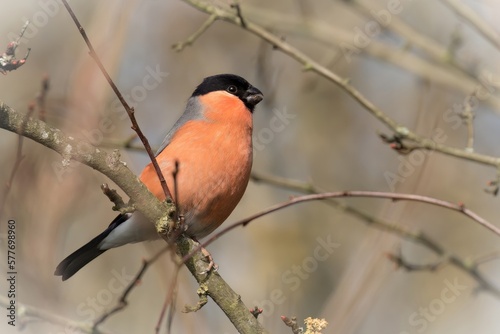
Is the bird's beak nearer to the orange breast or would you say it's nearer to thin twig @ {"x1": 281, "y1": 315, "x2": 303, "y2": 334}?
the orange breast

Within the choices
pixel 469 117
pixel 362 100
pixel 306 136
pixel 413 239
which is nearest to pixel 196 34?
pixel 362 100

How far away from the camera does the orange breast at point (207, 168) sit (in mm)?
5320

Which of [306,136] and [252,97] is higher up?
[306,136]

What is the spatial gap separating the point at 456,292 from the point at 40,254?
628cm

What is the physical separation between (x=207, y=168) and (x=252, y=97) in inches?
49.2

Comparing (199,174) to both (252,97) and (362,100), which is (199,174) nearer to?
(252,97)

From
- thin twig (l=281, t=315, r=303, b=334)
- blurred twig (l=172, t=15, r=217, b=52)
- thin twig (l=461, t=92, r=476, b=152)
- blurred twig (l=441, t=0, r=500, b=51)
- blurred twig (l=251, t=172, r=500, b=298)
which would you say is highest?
blurred twig (l=441, t=0, r=500, b=51)

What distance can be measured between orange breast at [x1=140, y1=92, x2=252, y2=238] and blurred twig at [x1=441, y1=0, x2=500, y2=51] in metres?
2.29

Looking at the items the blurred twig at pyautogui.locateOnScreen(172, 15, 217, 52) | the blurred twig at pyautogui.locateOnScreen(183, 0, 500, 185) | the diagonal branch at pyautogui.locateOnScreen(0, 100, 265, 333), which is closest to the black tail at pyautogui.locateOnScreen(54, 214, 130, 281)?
the diagonal branch at pyautogui.locateOnScreen(0, 100, 265, 333)

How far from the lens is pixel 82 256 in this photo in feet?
19.2

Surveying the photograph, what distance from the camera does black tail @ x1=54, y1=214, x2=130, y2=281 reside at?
5633 millimetres

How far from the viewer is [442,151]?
5578 millimetres

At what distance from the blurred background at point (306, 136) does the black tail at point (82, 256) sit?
0.32 meters

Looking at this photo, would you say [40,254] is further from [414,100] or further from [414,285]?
[414,100]
